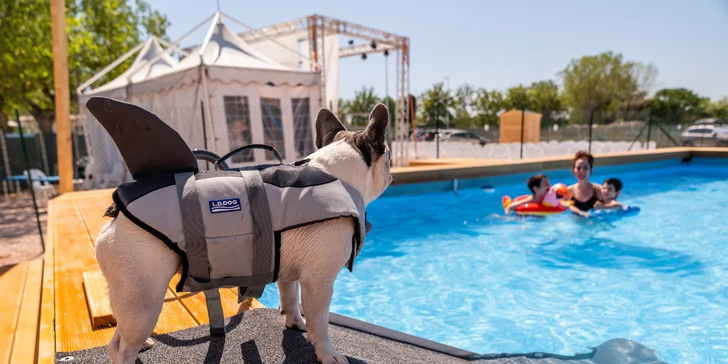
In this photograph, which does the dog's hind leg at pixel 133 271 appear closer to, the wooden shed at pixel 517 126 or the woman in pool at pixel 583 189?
the woman in pool at pixel 583 189

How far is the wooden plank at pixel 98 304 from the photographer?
2.27 meters

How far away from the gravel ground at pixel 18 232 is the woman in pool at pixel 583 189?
861 centimetres

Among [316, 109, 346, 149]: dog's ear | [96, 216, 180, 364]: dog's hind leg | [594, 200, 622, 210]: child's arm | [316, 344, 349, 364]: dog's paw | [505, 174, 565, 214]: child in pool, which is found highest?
[316, 109, 346, 149]: dog's ear

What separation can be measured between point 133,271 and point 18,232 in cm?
778

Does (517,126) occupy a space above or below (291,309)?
above

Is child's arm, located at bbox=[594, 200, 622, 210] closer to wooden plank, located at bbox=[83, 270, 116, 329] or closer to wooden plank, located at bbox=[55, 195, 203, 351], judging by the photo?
wooden plank, located at bbox=[55, 195, 203, 351]

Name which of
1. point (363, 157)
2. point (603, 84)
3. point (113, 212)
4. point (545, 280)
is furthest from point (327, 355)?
point (603, 84)

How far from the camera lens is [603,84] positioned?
54094 millimetres

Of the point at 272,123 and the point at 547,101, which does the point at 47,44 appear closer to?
the point at 272,123

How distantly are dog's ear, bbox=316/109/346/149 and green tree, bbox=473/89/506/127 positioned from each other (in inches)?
2334

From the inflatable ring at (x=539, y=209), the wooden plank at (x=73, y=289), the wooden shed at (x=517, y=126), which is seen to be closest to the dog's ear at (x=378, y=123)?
the wooden plank at (x=73, y=289)

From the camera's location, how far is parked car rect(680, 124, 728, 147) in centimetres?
2119

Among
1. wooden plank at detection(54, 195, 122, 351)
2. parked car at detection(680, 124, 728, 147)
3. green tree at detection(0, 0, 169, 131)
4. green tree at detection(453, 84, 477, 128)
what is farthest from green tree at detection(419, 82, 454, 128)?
Result: wooden plank at detection(54, 195, 122, 351)

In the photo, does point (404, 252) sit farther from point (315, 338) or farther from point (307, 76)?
point (307, 76)
